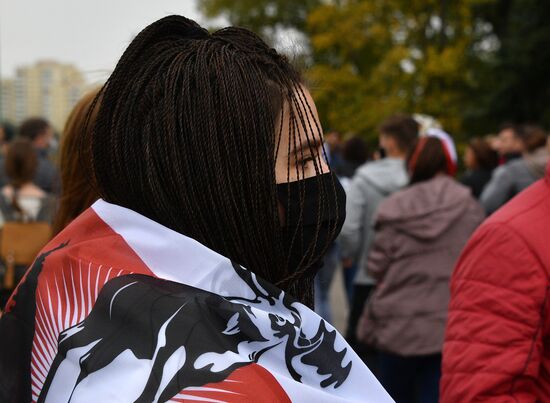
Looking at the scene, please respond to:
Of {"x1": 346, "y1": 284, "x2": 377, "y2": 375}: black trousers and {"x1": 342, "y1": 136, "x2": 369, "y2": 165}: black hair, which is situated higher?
Answer: {"x1": 342, "y1": 136, "x2": 369, "y2": 165}: black hair

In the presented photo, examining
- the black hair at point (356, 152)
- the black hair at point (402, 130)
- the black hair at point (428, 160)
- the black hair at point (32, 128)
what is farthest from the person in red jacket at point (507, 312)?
the black hair at point (356, 152)

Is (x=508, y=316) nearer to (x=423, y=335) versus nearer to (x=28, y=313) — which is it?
(x=28, y=313)

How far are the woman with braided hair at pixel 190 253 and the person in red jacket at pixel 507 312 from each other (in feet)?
2.38

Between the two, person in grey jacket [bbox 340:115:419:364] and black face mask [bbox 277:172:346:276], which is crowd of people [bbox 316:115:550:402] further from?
black face mask [bbox 277:172:346:276]

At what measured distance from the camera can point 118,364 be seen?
1018 mm

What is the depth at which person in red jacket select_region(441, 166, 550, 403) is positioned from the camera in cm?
184

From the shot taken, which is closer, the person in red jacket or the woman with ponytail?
the person in red jacket

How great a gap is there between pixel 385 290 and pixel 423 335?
30cm

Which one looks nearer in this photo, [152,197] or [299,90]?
[152,197]

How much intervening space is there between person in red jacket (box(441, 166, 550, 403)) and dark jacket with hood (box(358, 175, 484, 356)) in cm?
171

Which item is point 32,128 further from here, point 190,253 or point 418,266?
point 190,253

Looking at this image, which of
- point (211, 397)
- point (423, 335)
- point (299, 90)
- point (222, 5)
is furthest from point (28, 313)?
point (222, 5)

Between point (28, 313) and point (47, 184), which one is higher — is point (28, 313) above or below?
above

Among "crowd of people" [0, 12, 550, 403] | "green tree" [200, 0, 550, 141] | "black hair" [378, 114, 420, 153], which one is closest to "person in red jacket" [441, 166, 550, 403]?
"crowd of people" [0, 12, 550, 403]
